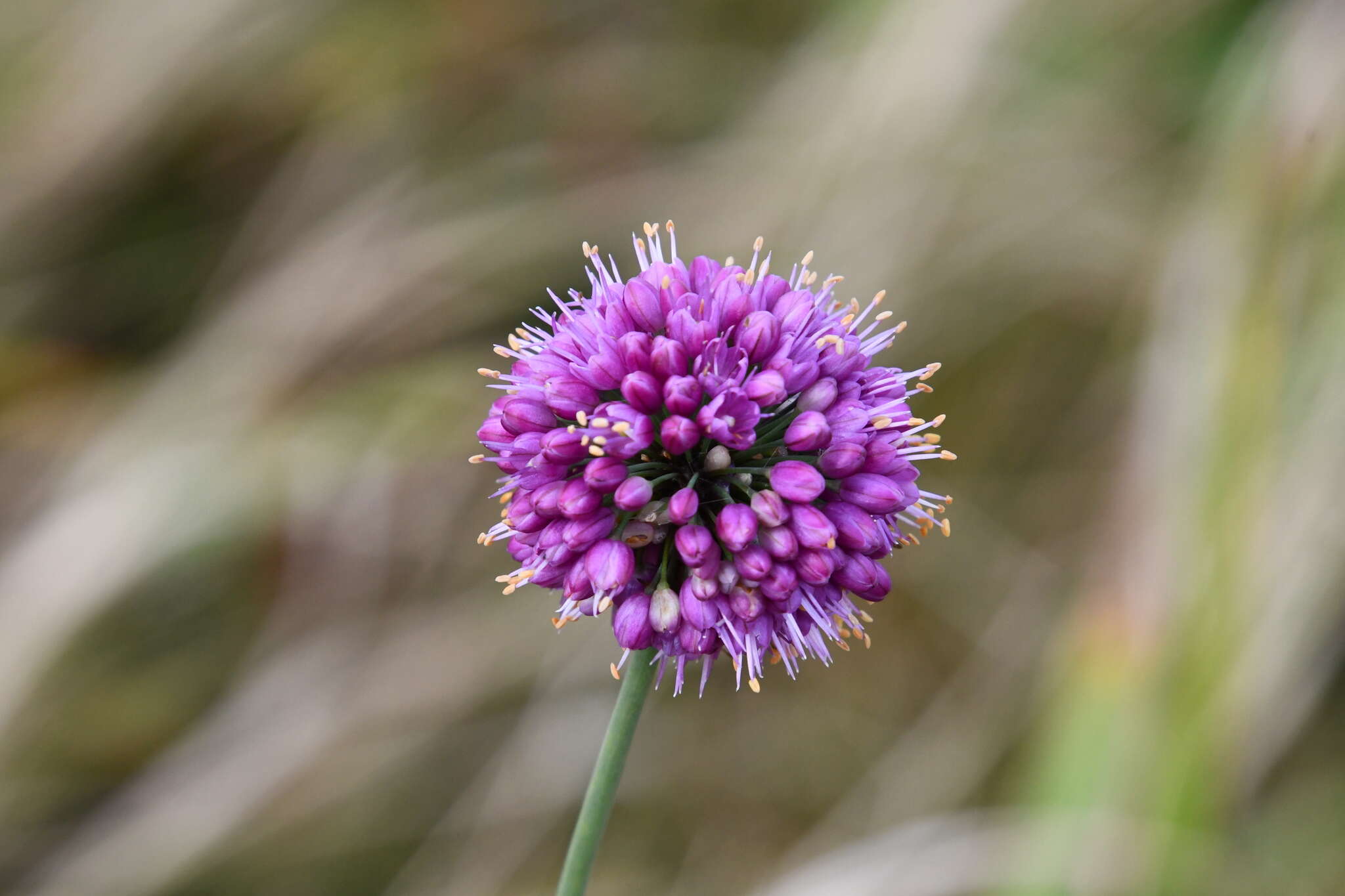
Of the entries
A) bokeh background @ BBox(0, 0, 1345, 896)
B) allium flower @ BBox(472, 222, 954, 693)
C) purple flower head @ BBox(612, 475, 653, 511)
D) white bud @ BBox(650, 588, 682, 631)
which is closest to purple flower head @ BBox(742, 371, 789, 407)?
allium flower @ BBox(472, 222, 954, 693)

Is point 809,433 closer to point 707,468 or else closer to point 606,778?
point 707,468

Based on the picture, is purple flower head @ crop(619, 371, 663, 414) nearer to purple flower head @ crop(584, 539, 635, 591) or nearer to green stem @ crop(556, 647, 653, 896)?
purple flower head @ crop(584, 539, 635, 591)

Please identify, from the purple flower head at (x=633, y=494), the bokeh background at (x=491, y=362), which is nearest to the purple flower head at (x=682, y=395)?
the purple flower head at (x=633, y=494)

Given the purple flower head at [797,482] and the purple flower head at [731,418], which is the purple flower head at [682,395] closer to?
the purple flower head at [731,418]

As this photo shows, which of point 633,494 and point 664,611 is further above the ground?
point 633,494

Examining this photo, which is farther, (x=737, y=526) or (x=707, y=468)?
(x=707, y=468)

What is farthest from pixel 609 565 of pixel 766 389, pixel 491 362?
pixel 491 362
